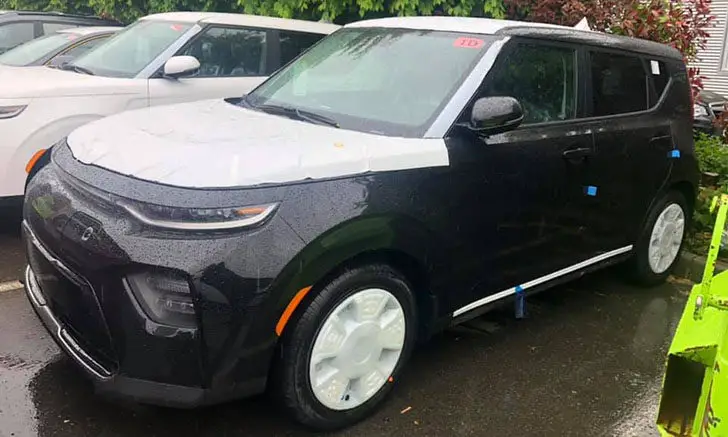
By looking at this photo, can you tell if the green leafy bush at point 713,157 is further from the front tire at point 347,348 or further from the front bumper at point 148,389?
the front bumper at point 148,389

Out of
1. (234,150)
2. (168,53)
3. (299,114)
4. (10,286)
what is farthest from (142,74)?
(234,150)

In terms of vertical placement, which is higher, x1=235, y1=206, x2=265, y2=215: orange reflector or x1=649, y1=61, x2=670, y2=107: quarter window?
x1=649, y1=61, x2=670, y2=107: quarter window

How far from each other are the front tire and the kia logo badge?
0.86 meters

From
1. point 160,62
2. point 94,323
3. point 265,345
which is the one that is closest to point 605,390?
point 265,345

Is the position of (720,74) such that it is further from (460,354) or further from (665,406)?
(665,406)

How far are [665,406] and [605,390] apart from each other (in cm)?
116

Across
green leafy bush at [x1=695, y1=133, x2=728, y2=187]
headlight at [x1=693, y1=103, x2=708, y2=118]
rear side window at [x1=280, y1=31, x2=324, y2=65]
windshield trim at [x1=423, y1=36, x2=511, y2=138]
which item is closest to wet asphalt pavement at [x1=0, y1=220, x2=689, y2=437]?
windshield trim at [x1=423, y1=36, x2=511, y2=138]

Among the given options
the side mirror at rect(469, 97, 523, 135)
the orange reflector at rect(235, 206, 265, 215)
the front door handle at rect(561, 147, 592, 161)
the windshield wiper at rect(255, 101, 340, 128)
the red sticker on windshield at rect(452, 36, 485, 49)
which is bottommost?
the front door handle at rect(561, 147, 592, 161)

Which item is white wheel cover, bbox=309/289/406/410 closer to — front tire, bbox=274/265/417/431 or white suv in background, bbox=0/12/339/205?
front tire, bbox=274/265/417/431

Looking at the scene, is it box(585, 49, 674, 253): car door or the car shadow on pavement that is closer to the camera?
the car shadow on pavement

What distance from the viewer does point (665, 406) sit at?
102 inches

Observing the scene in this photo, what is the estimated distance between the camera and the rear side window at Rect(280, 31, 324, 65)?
22.5 feet

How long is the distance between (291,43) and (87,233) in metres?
4.56

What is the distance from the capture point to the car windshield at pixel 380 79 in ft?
11.6
